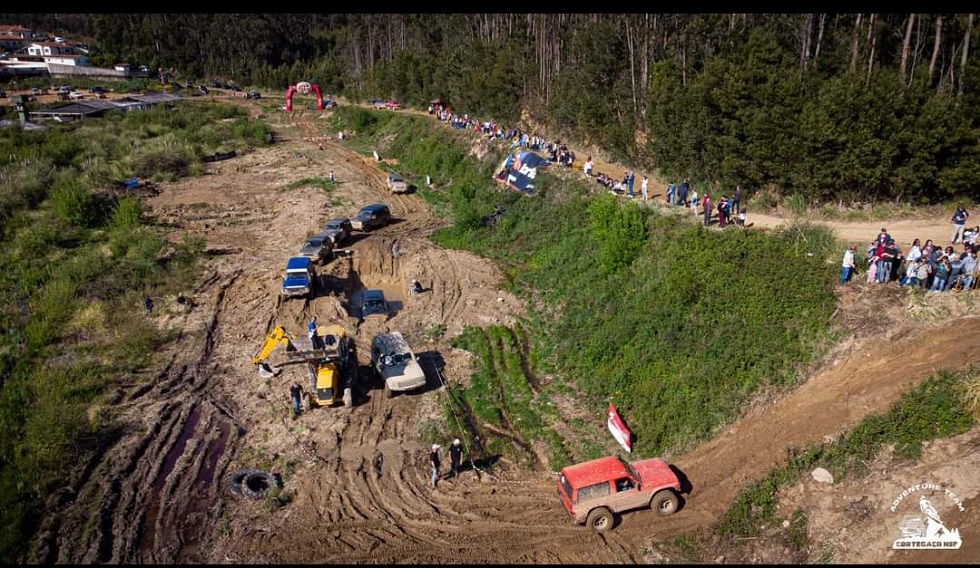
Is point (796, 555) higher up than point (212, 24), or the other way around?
point (212, 24)

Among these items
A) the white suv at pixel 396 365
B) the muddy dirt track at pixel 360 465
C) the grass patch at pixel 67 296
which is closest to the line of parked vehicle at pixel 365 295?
the white suv at pixel 396 365

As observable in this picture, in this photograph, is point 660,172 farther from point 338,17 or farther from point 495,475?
point 338,17

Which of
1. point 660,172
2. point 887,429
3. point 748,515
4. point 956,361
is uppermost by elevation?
point 660,172

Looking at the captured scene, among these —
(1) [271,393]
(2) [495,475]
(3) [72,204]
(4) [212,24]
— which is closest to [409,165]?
(3) [72,204]

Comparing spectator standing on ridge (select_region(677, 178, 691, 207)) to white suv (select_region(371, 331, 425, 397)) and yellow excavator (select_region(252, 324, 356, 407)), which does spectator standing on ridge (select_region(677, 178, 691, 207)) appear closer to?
white suv (select_region(371, 331, 425, 397))

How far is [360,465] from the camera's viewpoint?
18.8 meters

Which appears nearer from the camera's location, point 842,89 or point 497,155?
point 842,89

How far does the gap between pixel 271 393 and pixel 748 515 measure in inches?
654

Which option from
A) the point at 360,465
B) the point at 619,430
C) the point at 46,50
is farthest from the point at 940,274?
the point at 46,50

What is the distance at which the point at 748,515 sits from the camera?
1550 centimetres

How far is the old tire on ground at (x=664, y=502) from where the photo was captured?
632 inches

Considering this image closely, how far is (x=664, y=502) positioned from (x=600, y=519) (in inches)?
73.5

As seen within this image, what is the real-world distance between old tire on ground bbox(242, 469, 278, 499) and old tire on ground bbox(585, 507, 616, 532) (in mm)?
9333

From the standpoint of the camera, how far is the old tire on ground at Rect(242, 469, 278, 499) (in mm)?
17406
